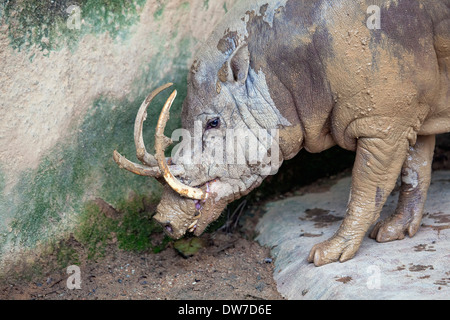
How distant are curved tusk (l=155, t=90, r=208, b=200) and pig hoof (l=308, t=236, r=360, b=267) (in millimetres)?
845

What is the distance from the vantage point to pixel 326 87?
163 inches

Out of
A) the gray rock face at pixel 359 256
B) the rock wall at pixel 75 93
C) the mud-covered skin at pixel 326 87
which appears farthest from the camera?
the rock wall at pixel 75 93

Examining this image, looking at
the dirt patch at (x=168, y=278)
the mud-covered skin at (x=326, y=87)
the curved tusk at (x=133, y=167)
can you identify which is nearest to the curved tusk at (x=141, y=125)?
the curved tusk at (x=133, y=167)

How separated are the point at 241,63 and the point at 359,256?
4.89 feet

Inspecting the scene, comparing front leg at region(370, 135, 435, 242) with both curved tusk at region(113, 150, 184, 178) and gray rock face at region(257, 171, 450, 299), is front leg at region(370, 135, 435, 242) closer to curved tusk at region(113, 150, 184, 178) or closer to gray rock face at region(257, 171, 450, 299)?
gray rock face at region(257, 171, 450, 299)

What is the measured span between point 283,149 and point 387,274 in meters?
1.03

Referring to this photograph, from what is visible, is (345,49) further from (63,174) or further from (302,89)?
(63,174)

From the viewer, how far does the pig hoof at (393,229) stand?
4605 mm

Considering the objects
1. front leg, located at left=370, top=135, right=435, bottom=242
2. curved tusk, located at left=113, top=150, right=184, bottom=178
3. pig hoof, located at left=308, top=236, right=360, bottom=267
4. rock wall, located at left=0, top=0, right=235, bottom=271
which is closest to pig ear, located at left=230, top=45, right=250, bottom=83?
curved tusk, located at left=113, top=150, right=184, bottom=178

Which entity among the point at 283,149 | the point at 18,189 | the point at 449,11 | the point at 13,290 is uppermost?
the point at 449,11

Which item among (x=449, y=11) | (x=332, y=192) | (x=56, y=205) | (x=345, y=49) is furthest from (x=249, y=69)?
(x=332, y=192)

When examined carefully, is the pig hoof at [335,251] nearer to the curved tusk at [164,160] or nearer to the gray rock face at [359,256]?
the gray rock face at [359,256]

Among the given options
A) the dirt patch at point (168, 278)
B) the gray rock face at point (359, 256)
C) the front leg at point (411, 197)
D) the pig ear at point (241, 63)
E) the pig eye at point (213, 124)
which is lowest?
the dirt patch at point (168, 278)

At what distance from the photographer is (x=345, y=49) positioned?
4.01 m
